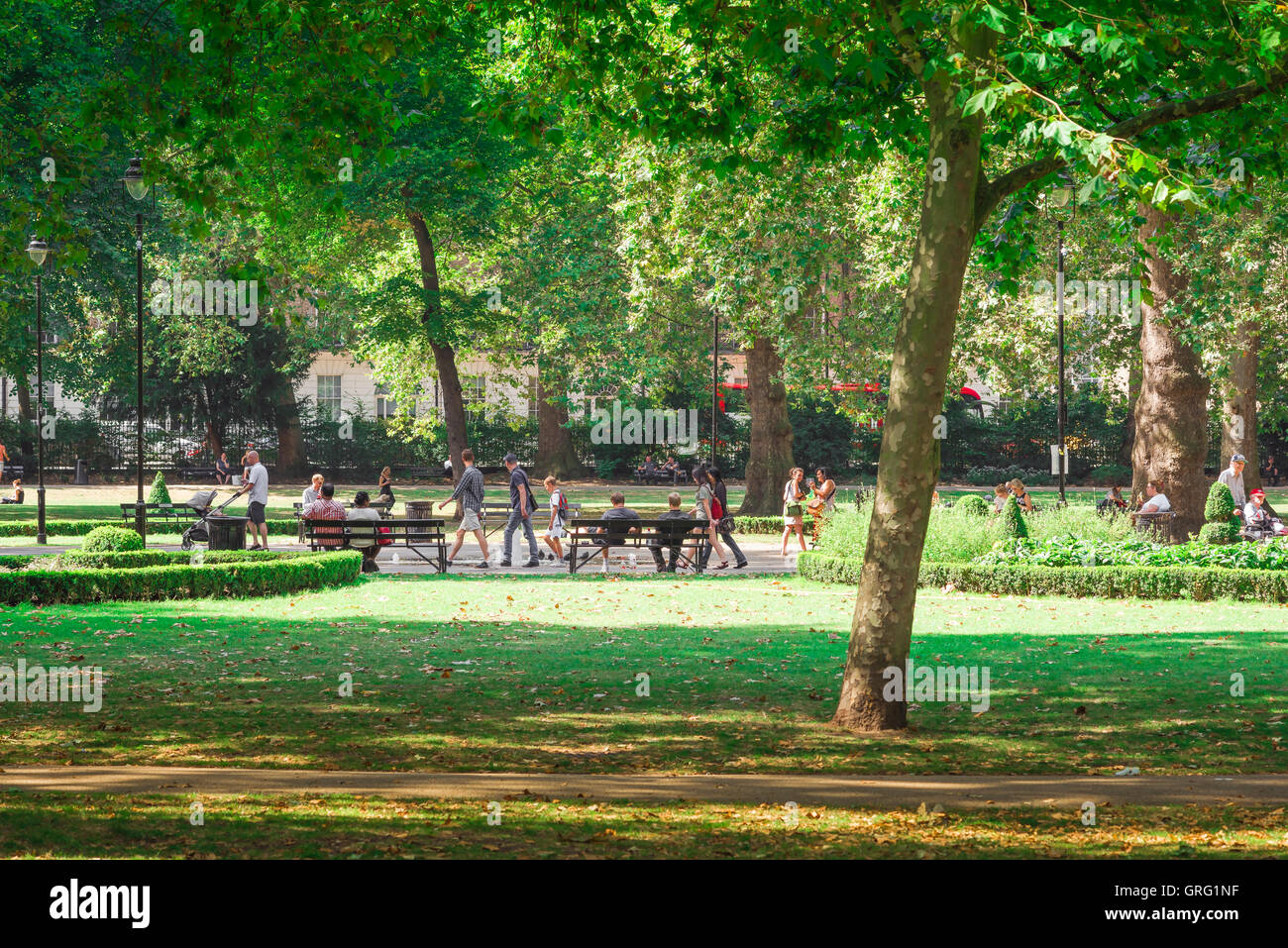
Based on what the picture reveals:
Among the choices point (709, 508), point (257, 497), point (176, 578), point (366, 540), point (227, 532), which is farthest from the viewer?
point (257, 497)

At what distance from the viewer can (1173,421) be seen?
2334cm

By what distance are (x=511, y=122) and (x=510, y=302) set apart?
2794 cm

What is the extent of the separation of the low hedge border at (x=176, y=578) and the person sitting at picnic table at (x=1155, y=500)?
42.9 feet

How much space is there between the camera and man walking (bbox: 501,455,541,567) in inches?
854

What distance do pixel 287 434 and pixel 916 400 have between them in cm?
4534

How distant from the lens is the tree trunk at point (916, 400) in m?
8.72

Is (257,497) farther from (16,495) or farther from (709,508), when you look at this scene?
(16,495)

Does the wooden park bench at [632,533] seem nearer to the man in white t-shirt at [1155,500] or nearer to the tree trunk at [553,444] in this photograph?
the man in white t-shirt at [1155,500]

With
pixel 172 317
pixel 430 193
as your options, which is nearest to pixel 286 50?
pixel 430 193

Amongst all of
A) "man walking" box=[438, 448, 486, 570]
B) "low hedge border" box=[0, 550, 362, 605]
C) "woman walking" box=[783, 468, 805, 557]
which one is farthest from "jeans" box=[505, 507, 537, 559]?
"woman walking" box=[783, 468, 805, 557]

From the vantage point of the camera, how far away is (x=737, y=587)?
1898 centimetres

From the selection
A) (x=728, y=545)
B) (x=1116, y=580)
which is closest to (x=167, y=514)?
(x=728, y=545)

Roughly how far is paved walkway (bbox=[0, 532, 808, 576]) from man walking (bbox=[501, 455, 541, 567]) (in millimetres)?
237

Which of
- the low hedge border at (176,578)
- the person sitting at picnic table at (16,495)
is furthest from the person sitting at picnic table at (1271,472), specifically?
the person sitting at picnic table at (16,495)
